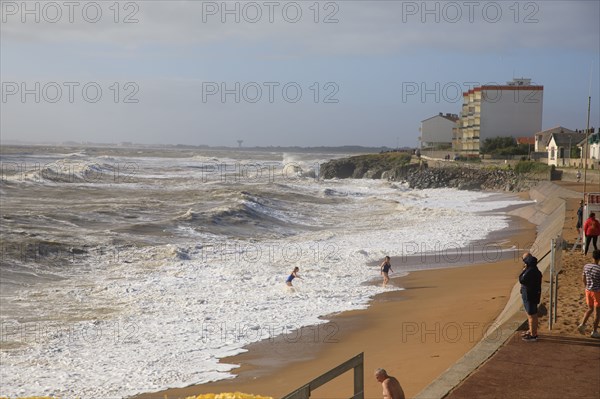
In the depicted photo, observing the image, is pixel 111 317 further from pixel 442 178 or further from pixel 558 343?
pixel 442 178

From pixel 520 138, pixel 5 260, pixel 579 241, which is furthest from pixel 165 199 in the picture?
pixel 520 138

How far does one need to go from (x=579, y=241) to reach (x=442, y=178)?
166ft

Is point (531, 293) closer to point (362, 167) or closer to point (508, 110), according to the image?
point (362, 167)

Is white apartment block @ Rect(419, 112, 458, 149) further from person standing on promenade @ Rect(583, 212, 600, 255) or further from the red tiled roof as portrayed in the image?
person standing on promenade @ Rect(583, 212, 600, 255)

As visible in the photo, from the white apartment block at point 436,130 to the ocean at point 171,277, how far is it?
78.5 metres

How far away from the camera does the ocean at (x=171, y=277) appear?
11.9m

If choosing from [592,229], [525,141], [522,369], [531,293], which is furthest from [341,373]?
[525,141]

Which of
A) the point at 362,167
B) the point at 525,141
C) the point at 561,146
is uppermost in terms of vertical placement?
the point at 525,141

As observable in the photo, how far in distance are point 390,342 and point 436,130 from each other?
4368 inches

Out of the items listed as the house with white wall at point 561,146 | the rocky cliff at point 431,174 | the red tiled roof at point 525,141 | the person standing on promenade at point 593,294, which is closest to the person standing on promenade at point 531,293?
the person standing on promenade at point 593,294

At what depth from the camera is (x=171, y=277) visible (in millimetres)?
19141

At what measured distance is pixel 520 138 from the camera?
89375mm

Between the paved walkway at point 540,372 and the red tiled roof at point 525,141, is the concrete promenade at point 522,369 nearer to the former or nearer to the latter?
the paved walkway at point 540,372

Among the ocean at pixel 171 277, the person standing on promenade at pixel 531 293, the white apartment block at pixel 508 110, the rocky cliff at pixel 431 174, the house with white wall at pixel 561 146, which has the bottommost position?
the ocean at pixel 171 277
